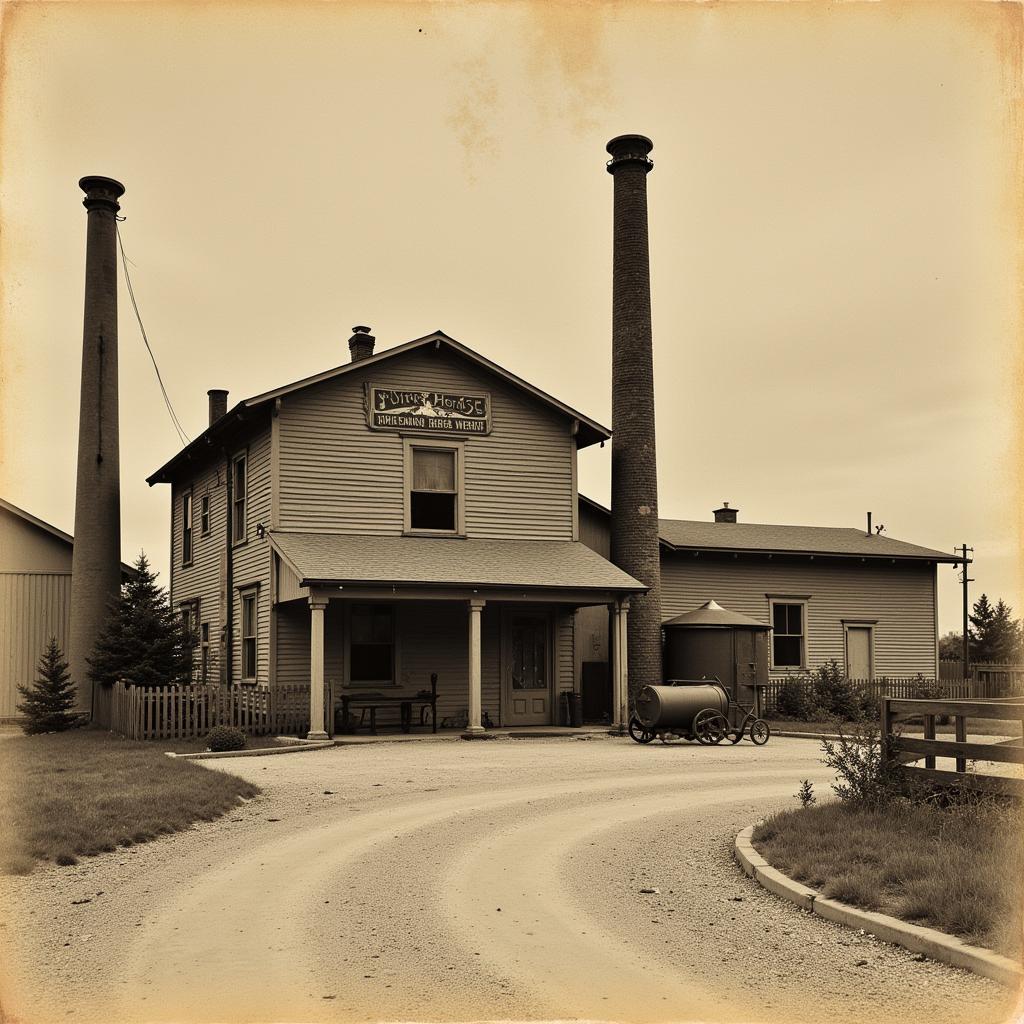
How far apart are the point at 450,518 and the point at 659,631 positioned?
6.56 metres

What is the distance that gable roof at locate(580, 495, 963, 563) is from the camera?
3341 centimetres

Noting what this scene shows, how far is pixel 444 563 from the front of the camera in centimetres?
2427

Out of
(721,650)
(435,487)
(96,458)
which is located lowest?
(721,650)

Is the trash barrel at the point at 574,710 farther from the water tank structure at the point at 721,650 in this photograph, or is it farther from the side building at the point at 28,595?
the side building at the point at 28,595

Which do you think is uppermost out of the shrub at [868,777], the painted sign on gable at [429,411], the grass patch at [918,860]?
the painted sign on gable at [429,411]

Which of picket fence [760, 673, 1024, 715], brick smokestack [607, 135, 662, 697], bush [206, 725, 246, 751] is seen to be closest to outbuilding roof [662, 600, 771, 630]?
brick smokestack [607, 135, 662, 697]

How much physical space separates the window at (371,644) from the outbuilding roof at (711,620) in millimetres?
7893

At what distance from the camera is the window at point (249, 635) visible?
2627 cm

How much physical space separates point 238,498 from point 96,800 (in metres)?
15.1

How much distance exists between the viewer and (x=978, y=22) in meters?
5.82

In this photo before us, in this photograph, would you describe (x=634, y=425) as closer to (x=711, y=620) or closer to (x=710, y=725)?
(x=711, y=620)

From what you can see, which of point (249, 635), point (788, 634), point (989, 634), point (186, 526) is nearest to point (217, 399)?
point (186, 526)

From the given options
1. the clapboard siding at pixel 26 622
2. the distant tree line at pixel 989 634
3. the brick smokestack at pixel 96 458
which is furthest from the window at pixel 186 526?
the distant tree line at pixel 989 634

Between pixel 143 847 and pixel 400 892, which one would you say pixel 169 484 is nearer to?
pixel 143 847
